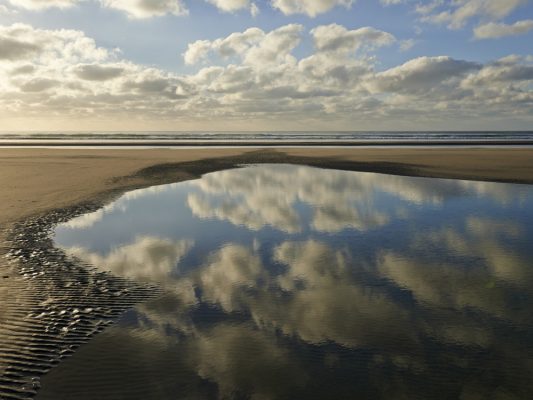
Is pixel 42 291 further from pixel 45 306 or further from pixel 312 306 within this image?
pixel 312 306

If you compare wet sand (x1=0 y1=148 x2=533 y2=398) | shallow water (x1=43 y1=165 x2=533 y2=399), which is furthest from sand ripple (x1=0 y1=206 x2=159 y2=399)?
shallow water (x1=43 y1=165 x2=533 y2=399)

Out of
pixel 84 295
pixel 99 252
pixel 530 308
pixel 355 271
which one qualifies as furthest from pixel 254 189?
pixel 530 308

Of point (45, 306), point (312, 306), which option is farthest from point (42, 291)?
point (312, 306)

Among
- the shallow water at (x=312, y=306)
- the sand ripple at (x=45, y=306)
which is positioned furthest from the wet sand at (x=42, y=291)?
the shallow water at (x=312, y=306)

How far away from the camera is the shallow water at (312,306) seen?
6.29 metres

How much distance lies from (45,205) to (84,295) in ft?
41.8

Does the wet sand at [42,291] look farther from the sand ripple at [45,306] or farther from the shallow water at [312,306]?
the shallow water at [312,306]

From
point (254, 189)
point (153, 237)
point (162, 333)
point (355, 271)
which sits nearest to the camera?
point (162, 333)

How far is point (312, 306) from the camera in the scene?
29.3 ft

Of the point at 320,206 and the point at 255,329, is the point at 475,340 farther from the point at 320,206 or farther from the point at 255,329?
the point at 320,206

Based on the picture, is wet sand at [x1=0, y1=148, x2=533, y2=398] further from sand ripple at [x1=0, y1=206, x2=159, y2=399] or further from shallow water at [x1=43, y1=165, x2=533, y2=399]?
shallow water at [x1=43, y1=165, x2=533, y2=399]

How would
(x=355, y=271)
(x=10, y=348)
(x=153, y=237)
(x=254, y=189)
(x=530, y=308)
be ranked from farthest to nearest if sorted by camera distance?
(x=254, y=189)
(x=153, y=237)
(x=355, y=271)
(x=530, y=308)
(x=10, y=348)

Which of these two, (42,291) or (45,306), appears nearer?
(45,306)

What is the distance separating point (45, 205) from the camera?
2031 cm
